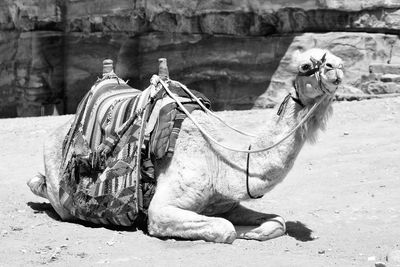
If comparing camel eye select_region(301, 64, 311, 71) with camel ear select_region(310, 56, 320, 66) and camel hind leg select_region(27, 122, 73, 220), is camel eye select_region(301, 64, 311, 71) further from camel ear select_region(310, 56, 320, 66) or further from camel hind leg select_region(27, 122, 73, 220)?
camel hind leg select_region(27, 122, 73, 220)

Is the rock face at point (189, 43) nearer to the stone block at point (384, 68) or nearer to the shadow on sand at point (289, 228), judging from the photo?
the stone block at point (384, 68)

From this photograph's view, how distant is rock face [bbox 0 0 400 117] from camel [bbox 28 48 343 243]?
644 centimetres

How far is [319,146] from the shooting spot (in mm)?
8781

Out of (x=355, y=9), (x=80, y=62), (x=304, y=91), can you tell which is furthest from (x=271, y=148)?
(x=80, y=62)

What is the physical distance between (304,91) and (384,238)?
1130 mm

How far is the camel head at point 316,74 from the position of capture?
5.02 m

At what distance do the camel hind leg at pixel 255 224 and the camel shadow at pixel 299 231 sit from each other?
0.38ft

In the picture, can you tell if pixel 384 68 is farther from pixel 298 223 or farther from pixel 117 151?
pixel 117 151

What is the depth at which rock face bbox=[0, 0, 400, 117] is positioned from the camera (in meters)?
12.0

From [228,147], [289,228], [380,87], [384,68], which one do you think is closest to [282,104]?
[228,147]

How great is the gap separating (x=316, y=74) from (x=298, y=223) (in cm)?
134

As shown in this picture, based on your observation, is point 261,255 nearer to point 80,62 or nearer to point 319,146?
point 319,146

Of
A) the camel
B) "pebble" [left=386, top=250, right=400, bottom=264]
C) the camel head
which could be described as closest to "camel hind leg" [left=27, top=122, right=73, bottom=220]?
the camel

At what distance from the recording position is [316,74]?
16.6 feet
